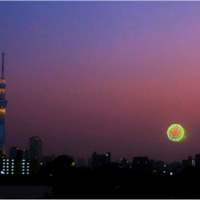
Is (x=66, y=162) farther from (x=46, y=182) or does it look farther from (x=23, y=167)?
(x=23, y=167)

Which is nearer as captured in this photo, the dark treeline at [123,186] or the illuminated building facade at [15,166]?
the dark treeline at [123,186]

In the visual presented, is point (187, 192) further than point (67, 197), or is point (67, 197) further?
point (187, 192)

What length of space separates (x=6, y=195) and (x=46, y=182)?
9.21 metres

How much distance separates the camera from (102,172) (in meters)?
47.9

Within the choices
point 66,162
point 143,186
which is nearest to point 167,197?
point 143,186

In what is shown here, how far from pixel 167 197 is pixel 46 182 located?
1654 cm

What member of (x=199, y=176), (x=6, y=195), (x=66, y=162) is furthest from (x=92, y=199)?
(x=66, y=162)

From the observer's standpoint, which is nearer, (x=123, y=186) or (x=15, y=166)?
(x=123, y=186)

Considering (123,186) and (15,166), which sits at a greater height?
(15,166)

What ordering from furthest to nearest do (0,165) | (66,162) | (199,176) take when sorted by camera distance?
1. (0,165)
2. (66,162)
3. (199,176)

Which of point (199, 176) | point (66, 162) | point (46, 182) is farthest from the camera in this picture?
point (66, 162)

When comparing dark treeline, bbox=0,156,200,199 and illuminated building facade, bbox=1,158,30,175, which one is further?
illuminated building facade, bbox=1,158,30,175

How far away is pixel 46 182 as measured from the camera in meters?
54.1

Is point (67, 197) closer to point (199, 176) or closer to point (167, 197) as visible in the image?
point (167, 197)
